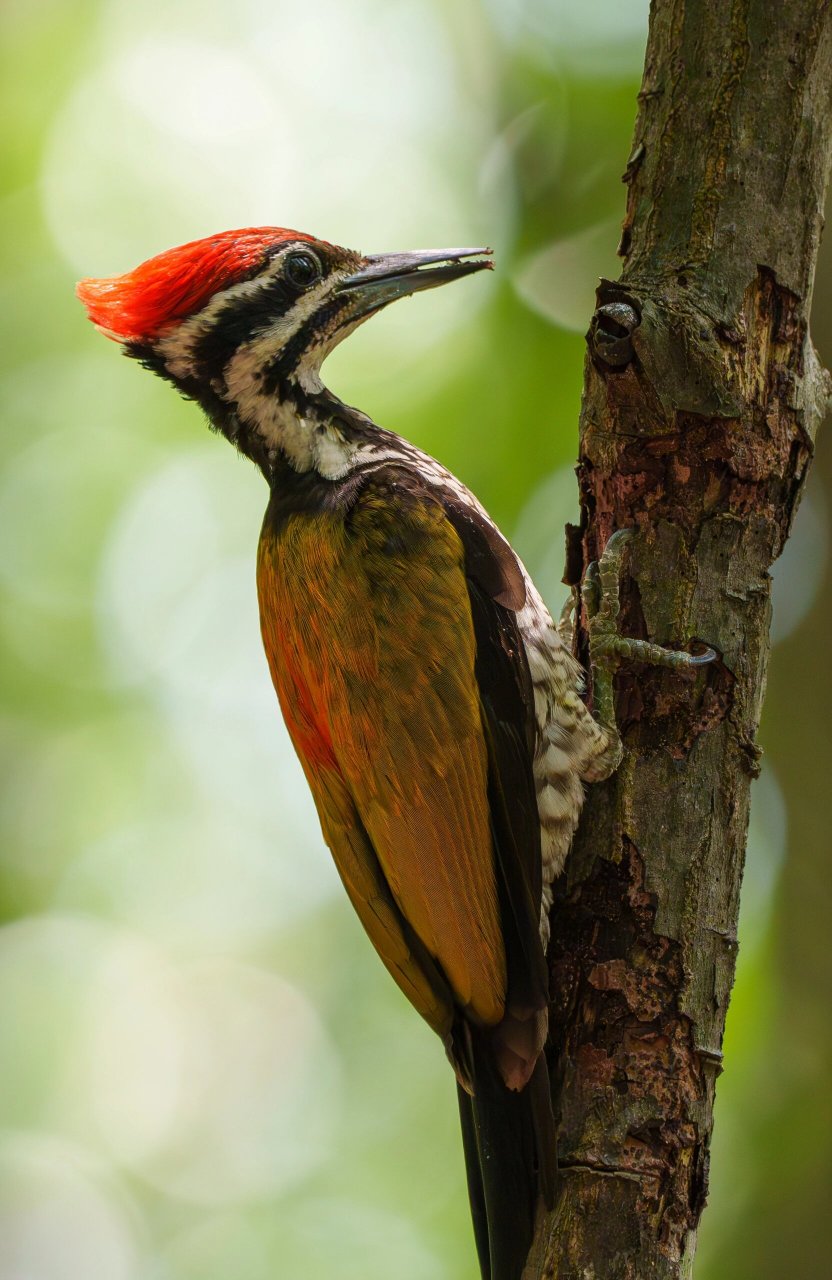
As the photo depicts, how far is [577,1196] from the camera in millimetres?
2383

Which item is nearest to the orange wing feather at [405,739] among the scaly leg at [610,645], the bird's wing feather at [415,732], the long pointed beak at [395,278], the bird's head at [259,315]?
the bird's wing feather at [415,732]

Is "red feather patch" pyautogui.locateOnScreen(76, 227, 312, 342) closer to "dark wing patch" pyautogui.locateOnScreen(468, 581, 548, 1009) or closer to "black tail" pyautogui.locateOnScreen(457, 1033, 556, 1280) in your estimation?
"dark wing patch" pyautogui.locateOnScreen(468, 581, 548, 1009)

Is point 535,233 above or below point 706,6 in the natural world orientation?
above

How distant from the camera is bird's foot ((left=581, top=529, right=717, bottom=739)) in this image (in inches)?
104

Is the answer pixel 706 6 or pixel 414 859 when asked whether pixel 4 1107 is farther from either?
pixel 706 6

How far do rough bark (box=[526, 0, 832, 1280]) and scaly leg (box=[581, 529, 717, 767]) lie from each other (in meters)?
0.04

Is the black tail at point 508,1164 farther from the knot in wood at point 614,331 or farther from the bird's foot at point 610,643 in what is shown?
the knot in wood at point 614,331

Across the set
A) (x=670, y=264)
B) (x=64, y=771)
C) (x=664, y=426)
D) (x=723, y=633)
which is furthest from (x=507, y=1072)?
(x=64, y=771)

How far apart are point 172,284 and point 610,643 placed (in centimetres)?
146

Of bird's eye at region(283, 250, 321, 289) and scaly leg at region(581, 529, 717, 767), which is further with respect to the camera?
bird's eye at region(283, 250, 321, 289)

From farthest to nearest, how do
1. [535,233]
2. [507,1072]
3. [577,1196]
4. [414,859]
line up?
[535,233] < [414,859] < [507,1072] < [577,1196]

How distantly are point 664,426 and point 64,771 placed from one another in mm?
5131

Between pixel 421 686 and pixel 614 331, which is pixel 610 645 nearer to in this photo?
pixel 421 686

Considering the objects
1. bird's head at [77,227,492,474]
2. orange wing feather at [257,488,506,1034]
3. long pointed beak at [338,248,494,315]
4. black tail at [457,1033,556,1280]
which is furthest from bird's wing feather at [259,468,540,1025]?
long pointed beak at [338,248,494,315]
